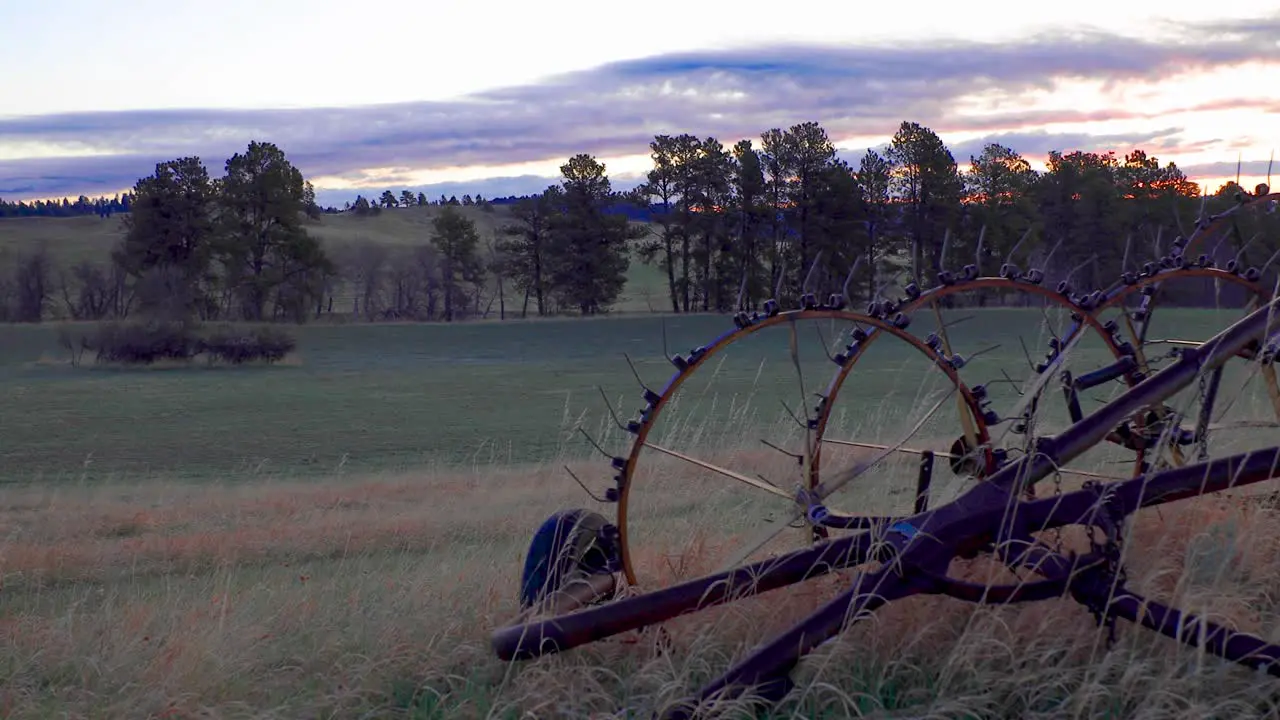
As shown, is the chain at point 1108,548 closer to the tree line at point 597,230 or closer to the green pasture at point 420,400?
the green pasture at point 420,400

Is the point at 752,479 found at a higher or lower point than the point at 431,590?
higher

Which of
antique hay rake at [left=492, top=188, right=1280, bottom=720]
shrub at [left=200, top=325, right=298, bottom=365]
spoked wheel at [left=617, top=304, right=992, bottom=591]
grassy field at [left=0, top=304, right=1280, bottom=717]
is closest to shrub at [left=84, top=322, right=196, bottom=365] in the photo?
shrub at [left=200, top=325, right=298, bottom=365]

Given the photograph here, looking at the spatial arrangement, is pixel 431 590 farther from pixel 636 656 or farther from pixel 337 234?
pixel 337 234

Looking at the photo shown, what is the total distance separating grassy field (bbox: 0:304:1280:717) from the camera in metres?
3.64

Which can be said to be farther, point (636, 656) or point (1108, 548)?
point (636, 656)

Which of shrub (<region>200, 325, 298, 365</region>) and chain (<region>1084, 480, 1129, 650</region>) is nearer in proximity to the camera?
chain (<region>1084, 480, 1129, 650</region>)

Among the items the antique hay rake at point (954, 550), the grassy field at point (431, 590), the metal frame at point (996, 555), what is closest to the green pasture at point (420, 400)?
the grassy field at point (431, 590)

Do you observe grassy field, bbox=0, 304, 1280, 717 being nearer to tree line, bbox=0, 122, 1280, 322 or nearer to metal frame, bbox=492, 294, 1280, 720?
metal frame, bbox=492, 294, 1280, 720

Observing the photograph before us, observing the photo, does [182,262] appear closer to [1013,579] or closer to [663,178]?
[663,178]

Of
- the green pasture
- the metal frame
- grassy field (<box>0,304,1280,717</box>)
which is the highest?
the metal frame

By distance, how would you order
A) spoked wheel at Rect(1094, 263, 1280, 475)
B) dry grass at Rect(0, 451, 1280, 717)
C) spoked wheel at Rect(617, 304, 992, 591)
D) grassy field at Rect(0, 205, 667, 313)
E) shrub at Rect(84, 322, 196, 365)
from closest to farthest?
dry grass at Rect(0, 451, 1280, 717), spoked wheel at Rect(617, 304, 992, 591), spoked wheel at Rect(1094, 263, 1280, 475), shrub at Rect(84, 322, 196, 365), grassy field at Rect(0, 205, 667, 313)

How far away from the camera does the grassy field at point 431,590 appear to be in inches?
143

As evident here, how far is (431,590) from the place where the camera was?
4973mm

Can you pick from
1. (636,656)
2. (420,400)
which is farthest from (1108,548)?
(420,400)
